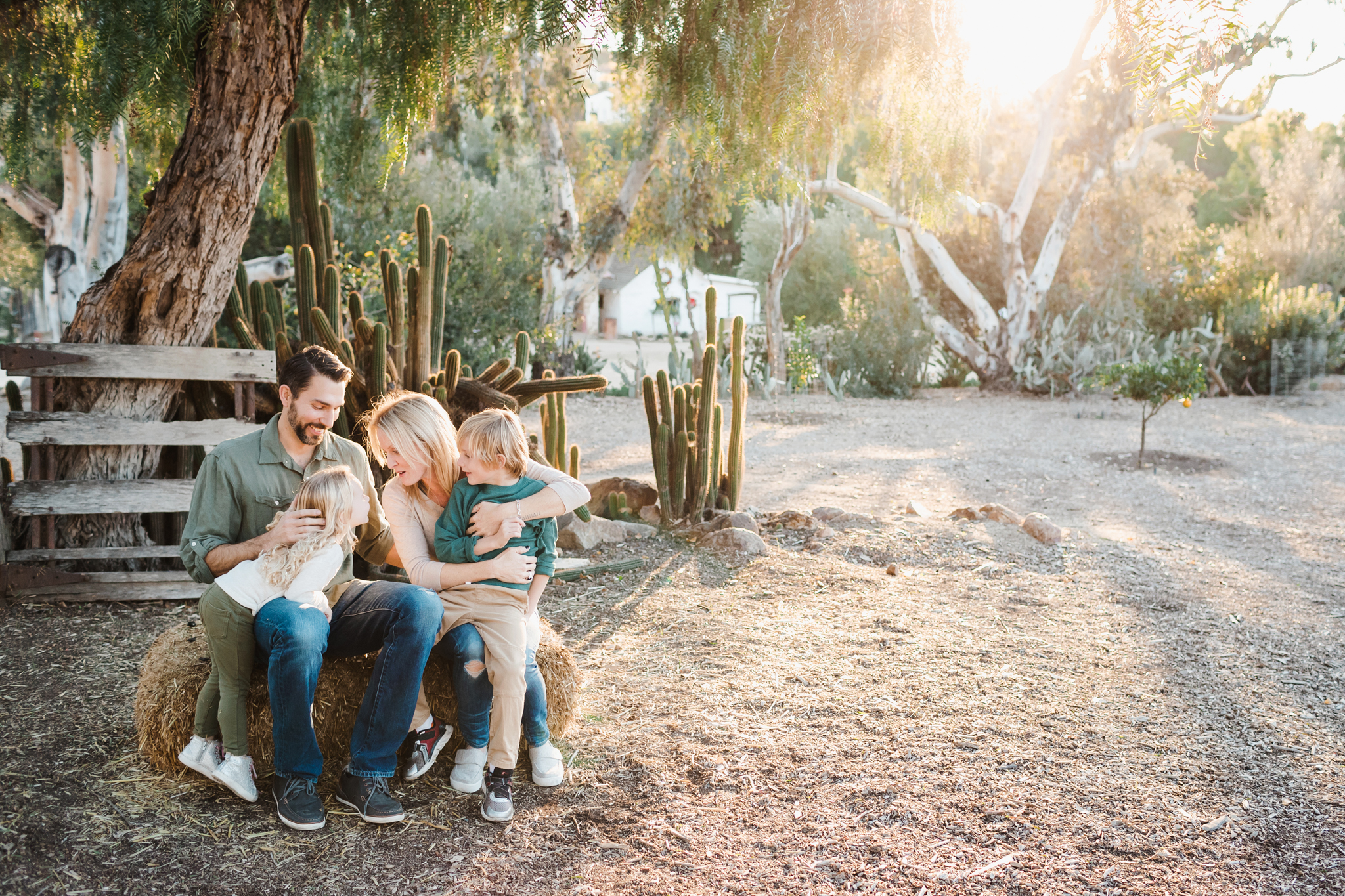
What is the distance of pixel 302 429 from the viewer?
2770 millimetres

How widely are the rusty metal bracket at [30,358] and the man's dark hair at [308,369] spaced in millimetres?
2103

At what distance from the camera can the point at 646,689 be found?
3.63 metres

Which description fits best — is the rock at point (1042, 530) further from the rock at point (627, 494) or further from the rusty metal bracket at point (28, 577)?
the rusty metal bracket at point (28, 577)

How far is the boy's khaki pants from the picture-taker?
2.68 meters

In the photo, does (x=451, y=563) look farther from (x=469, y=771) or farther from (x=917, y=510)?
(x=917, y=510)

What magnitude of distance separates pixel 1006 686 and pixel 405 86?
368cm

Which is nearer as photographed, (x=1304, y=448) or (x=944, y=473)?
(x=944, y=473)

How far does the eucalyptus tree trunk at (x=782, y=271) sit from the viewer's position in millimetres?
14344

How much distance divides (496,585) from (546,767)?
1.90 ft

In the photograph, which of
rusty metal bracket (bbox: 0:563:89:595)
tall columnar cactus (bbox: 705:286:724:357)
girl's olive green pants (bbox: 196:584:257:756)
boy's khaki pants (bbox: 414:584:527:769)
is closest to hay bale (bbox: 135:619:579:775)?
girl's olive green pants (bbox: 196:584:257:756)

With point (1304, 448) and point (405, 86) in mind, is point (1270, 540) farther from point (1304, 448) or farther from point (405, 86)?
point (405, 86)

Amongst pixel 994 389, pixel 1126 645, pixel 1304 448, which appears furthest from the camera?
pixel 994 389

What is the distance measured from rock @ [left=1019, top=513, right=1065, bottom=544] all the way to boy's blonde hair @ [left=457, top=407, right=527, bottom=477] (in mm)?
4296

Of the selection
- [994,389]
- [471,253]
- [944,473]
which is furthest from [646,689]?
[994,389]
